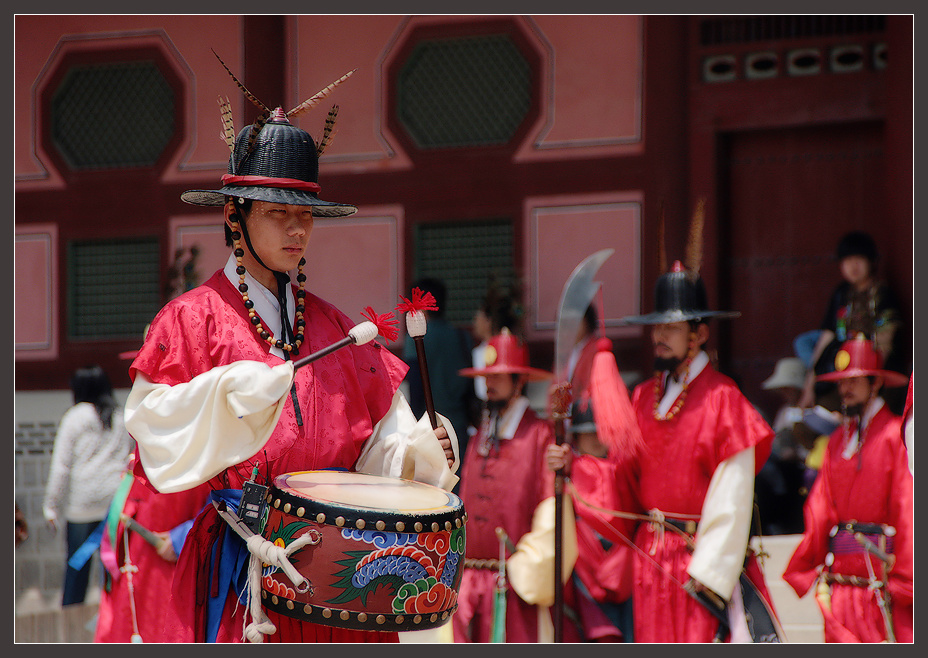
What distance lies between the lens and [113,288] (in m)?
7.37

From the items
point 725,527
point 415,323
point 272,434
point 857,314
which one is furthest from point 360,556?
point 857,314

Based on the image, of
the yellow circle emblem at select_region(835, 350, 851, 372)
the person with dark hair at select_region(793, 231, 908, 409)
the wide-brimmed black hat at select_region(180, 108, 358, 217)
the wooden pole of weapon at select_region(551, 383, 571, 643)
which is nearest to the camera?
the wide-brimmed black hat at select_region(180, 108, 358, 217)

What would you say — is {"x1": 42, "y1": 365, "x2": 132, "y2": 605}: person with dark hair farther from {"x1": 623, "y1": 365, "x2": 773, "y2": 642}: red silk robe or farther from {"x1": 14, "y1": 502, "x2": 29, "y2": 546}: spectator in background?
{"x1": 623, "y1": 365, "x2": 773, "y2": 642}: red silk robe

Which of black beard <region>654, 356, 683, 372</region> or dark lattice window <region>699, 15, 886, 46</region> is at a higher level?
dark lattice window <region>699, 15, 886, 46</region>

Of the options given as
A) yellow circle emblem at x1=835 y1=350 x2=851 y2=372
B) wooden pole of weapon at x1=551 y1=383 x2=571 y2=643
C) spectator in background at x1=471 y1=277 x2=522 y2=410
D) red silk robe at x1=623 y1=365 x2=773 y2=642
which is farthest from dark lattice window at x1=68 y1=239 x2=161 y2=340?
yellow circle emblem at x1=835 y1=350 x2=851 y2=372

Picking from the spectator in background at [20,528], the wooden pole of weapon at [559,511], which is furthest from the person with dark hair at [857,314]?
the spectator in background at [20,528]

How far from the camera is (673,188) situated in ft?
21.4

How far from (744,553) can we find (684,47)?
10.6 ft

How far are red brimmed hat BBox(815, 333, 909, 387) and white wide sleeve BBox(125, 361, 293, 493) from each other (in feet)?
10.7

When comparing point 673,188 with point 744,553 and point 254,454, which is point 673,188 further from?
point 254,454

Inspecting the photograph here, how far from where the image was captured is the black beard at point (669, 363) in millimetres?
4809

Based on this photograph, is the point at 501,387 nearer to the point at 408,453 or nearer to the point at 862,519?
the point at 862,519

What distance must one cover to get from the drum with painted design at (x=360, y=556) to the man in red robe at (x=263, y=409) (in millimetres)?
87

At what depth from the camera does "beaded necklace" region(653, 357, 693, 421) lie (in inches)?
185
